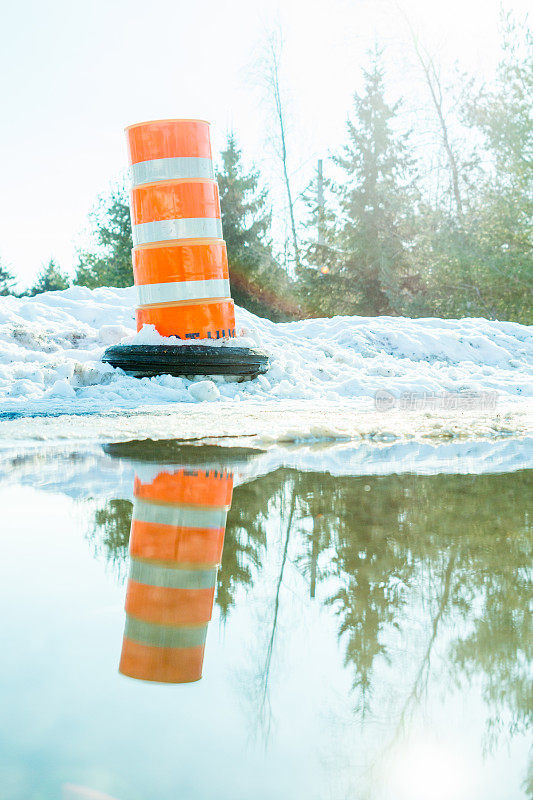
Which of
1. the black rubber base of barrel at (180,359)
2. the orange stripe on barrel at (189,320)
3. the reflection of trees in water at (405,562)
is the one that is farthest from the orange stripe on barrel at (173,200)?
the reflection of trees in water at (405,562)

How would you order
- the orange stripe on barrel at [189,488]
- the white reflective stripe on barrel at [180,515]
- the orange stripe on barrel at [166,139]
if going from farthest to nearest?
the orange stripe on barrel at [166,139], the orange stripe on barrel at [189,488], the white reflective stripe on barrel at [180,515]

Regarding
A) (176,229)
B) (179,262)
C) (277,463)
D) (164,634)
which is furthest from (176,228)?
(164,634)

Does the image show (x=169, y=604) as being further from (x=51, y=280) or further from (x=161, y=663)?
(x=51, y=280)

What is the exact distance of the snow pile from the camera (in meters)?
6.03

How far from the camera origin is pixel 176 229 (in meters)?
6.66

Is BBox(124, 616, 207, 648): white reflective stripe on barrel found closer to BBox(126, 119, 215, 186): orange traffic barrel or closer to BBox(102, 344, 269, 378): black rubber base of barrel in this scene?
BBox(102, 344, 269, 378): black rubber base of barrel

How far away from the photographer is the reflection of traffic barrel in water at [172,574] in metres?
1.22

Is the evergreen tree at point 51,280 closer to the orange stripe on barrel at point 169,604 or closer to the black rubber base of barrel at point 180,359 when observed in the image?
the black rubber base of barrel at point 180,359

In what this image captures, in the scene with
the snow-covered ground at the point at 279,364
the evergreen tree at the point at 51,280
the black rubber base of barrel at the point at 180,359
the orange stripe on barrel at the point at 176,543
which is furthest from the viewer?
the evergreen tree at the point at 51,280

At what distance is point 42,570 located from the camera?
1.72 meters

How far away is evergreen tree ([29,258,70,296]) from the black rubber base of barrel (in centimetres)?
2660

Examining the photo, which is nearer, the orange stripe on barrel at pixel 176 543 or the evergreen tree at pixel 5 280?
the orange stripe on barrel at pixel 176 543

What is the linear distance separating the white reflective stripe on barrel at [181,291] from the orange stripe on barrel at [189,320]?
6 cm

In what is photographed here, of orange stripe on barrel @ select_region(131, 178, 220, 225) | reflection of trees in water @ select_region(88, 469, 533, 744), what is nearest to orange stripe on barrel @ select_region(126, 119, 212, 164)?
orange stripe on barrel @ select_region(131, 178, 220, 225)
